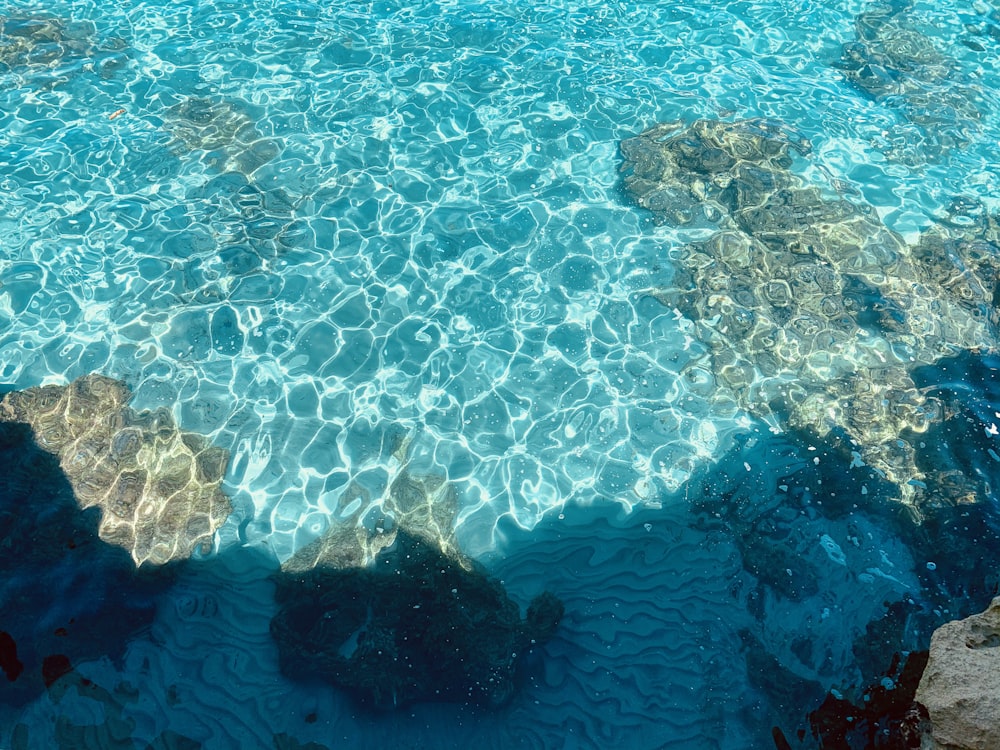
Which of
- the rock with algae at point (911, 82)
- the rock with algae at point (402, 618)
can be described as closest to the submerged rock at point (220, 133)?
the rock with algae at point (402, 618)

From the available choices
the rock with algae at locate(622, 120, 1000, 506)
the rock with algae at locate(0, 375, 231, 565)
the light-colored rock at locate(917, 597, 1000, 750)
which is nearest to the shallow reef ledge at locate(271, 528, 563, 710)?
the rock with algae at locate(0, 375, 231, 565)

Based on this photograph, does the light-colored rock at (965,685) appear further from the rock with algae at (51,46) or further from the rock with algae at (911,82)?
the rock with algae at (51,46)

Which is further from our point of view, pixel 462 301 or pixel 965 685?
pixel 462 301

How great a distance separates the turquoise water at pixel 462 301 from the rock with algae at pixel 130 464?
0.27m

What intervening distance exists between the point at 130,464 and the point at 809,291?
7.84 meters

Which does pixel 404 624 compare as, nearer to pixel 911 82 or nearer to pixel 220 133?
pixel 220 133

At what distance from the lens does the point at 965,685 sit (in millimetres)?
4328

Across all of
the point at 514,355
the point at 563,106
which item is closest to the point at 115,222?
the point at 514,355

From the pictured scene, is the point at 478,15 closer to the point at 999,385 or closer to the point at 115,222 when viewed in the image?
the point at 115,222

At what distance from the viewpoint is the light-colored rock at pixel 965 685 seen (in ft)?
13.6

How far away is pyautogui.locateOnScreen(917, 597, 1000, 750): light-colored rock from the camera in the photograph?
163 inches

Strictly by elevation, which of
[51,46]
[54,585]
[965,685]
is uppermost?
[965,685]

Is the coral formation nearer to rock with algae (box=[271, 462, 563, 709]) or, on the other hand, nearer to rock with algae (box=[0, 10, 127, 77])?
rock with algae (box=[271, 462, 563, 709])

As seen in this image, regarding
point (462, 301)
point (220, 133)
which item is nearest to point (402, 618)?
point (462, 301)
